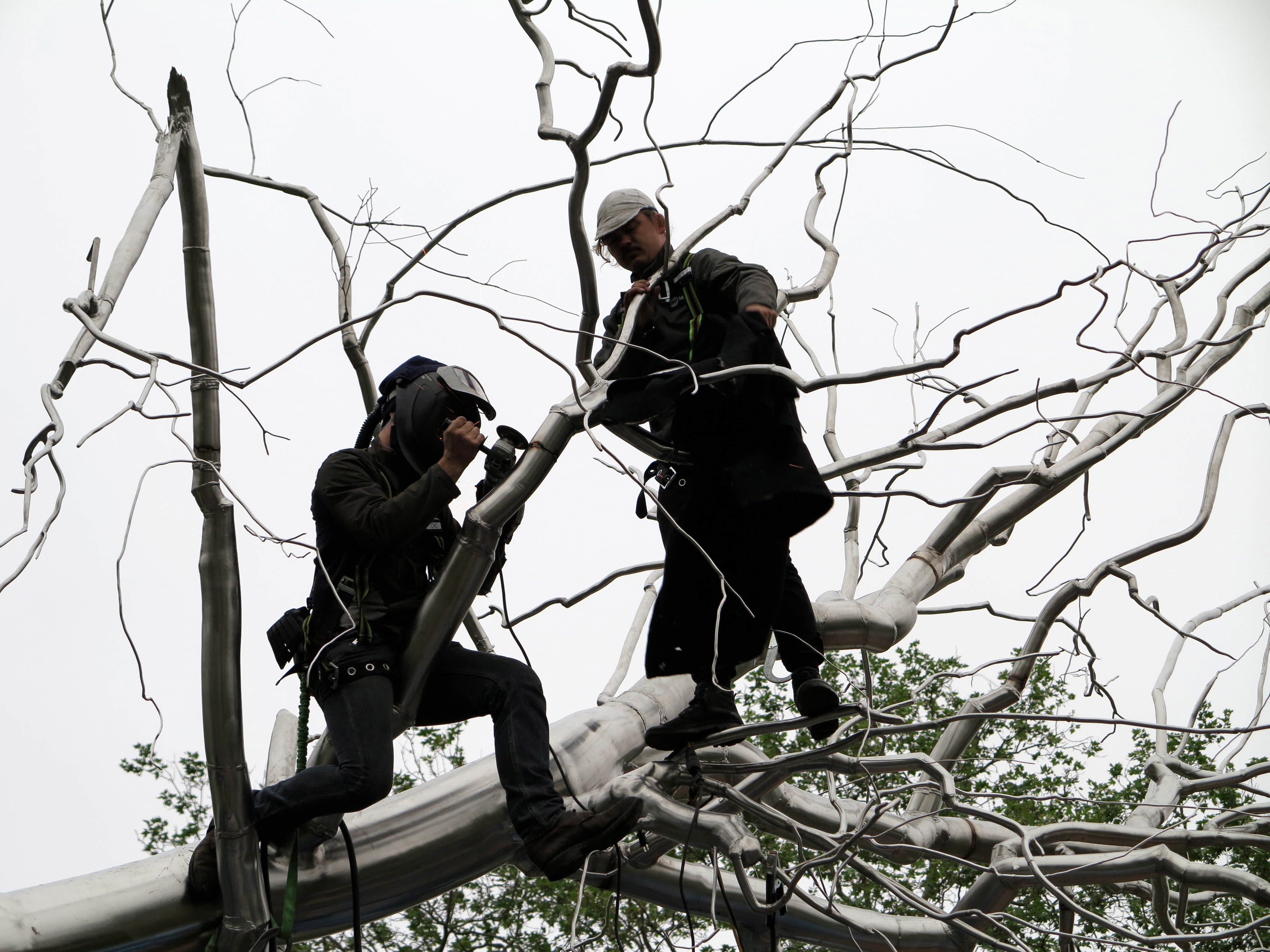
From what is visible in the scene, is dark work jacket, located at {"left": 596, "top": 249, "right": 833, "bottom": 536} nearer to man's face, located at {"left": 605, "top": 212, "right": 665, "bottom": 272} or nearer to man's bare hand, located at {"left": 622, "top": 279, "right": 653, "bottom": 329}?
man's bare hand, located at {"left": 622, "top": 279, "right": 653, "bottom": 329}

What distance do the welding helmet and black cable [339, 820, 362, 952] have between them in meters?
1.02

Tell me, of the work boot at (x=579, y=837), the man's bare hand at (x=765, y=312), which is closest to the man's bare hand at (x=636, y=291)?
the man's bare hand at (x=765, y=312)

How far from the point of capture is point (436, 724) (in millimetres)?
3715

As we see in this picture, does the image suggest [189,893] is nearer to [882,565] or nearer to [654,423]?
[654,423]

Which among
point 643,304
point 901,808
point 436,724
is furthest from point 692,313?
point 901,808

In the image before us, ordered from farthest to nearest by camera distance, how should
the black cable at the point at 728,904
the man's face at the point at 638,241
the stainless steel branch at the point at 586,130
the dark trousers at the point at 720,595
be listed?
1. the black cable at the point at 728,904
2. the man's face at the point at 638,241
3. the dark trousers at the point at 720,595
4. the stainless steel branch at the point at 586,130

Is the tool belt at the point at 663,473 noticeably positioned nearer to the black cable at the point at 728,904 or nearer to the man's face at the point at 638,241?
the man's face at the point at 638,241

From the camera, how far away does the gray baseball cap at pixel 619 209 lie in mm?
3879

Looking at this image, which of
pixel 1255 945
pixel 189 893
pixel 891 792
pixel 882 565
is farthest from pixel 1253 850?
pixel 189 893

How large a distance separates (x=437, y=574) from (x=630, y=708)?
3.14 feet

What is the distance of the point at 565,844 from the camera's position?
11.2 ft

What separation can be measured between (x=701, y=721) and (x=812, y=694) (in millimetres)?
320

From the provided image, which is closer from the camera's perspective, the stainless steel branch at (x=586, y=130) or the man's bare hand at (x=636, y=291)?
the stainless steel branch at (x=586, y=130)

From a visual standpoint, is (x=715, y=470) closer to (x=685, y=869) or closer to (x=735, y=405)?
(x=735, y=405)
